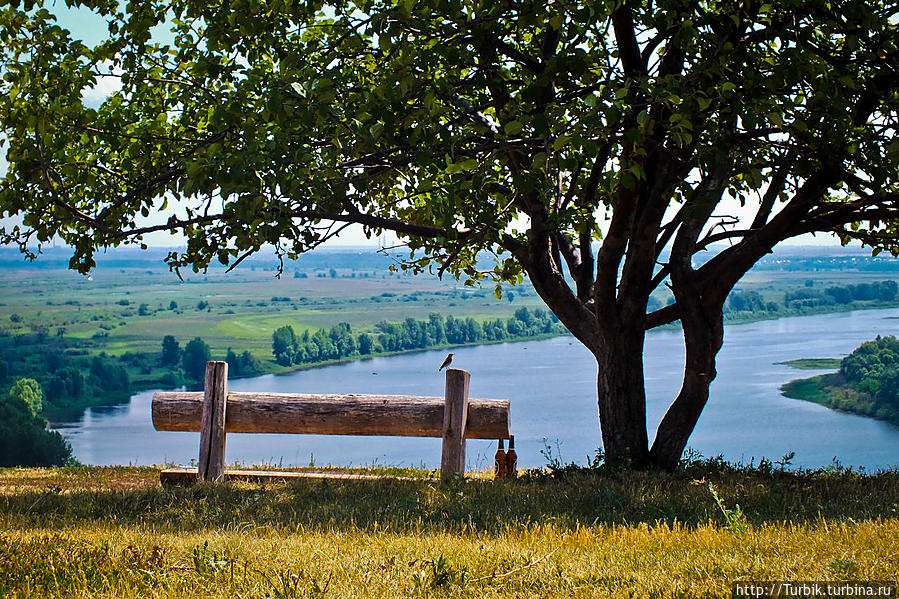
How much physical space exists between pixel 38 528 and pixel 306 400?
4.00 metres

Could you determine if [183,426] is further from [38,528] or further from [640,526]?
[640,526]

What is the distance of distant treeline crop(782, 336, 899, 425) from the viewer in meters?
39.0

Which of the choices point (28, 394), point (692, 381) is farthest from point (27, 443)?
point (692, 381)

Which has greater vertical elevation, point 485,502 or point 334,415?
point 334,415

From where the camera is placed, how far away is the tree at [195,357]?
78438 mm

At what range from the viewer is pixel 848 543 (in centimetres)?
573

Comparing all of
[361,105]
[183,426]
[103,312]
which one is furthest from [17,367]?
[361,105]

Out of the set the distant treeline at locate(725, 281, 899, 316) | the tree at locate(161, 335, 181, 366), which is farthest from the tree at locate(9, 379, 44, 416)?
the distant treeline at locate(725, 281, 899, 316)

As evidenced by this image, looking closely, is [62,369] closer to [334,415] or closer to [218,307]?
[218,307]

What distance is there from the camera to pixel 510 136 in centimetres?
852

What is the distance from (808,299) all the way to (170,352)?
63730mm

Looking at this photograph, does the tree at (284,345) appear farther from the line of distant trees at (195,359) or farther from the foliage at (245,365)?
the line of distant trees at (195,359)

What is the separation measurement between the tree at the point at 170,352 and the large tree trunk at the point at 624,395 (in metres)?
77.1

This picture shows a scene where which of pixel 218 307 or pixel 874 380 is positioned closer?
pixel 874 380
